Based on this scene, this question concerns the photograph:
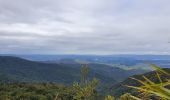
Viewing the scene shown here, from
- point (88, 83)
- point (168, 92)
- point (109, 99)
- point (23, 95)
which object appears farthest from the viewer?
point (23, 95)

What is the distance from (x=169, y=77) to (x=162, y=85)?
295 millimetres

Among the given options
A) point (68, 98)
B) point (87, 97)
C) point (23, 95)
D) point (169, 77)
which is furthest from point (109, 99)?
point (68, 98)

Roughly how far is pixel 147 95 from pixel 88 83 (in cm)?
1816

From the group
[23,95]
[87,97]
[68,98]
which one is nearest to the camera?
[87,97]

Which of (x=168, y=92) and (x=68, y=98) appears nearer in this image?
(x=168, y=92)

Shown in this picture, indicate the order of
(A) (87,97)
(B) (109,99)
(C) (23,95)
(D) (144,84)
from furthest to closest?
(C) (23,95) → (A) (87,97) → (B) (109,99) → (D) (144,84)

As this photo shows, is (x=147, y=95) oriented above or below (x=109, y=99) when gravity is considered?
above

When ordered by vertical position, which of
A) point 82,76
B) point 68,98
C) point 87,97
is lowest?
point 68,98

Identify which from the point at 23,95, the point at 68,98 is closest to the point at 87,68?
the point at 23,95

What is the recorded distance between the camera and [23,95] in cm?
6731

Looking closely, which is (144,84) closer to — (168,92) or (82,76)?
(168,92)

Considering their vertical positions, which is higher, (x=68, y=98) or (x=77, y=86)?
(x=77, y=86)

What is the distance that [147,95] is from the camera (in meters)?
3.72

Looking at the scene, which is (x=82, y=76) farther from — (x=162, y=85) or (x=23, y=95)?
(x=23, y=95)
